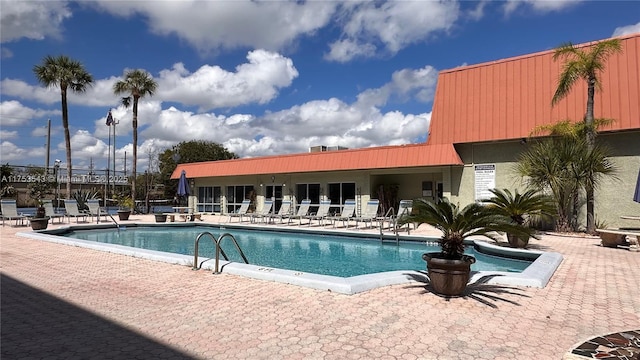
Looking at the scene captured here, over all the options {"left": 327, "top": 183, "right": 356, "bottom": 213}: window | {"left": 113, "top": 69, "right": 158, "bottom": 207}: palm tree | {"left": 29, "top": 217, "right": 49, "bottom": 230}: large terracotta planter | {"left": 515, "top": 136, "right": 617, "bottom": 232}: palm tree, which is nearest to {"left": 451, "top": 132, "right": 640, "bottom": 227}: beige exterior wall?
{"left": 515, "top": 136, "right": 617, "bottom": 232}: palm tree

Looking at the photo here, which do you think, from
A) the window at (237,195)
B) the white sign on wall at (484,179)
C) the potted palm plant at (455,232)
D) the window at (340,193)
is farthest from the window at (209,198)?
the potted palm plant at (455,232)

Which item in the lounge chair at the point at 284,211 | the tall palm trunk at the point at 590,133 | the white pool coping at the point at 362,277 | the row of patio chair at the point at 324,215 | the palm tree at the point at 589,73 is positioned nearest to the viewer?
the white pool coping at the point at 362,277

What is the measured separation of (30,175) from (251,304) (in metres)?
40.5

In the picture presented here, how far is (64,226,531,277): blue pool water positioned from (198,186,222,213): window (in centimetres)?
850

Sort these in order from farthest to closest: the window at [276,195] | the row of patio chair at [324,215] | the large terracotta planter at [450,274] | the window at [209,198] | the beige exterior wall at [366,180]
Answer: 1. the window at [209,198]
2. the window at [276,195]
3. the beige exterior wall at [366,180]
4. the row of patio chair at [324,215]
5. the large terracotta planter at [450,274]

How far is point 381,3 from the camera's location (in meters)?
12.6

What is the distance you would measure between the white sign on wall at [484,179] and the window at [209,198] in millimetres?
16470

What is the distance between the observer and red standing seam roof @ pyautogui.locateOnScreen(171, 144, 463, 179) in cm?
1661

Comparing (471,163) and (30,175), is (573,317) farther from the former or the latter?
(30,175)

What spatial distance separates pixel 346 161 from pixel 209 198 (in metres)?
12.0

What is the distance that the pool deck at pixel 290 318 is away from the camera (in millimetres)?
3506

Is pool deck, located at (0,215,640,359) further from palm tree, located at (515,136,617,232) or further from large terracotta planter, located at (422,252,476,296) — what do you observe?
palm tree, located at (515,136,617,232)

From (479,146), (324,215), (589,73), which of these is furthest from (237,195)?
(589,73)

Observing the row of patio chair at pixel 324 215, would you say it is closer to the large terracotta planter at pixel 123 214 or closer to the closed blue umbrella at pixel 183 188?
the closed blue umbrella at pixel 183 188
